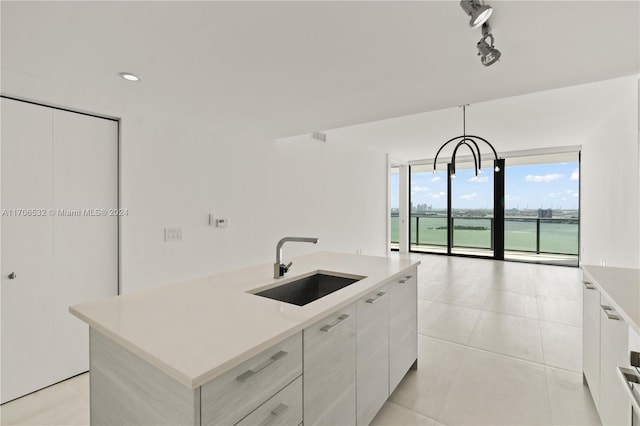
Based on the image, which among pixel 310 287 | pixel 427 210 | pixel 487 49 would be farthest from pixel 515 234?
pixel 487 49

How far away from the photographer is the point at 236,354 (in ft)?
3.10

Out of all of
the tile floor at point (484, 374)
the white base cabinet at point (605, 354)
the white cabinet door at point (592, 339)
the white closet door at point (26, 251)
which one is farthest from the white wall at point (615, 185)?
the white closet door at point (26, 251)

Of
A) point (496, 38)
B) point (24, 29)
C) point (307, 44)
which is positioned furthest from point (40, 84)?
point (496, 38)

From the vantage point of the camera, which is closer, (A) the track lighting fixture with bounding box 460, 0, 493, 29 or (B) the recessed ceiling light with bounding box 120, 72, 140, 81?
(A) the track lighting fixture with bounding box 460, 0, 493, 29

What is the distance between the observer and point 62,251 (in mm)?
2389

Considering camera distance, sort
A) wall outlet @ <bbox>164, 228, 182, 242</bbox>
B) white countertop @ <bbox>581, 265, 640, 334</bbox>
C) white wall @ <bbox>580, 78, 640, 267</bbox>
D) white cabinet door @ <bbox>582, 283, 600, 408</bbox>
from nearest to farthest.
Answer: white countertop @ <bbox>581, 265, 640, 334</bbox> < white cabinet door @ <bbox>582, 283, 600, 408</bbox> < wall outlet @ <bbox>164, 228, 182, 242</bbox> < white wall @ <bbox>580, 78, 640, 267</bbox>

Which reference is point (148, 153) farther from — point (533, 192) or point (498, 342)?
point (533, 192)

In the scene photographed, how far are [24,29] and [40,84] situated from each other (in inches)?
29.9

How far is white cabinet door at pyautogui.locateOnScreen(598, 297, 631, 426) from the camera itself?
1.37 m

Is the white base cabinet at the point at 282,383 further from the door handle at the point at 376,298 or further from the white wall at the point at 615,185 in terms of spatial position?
the white wall at the point at 615,185

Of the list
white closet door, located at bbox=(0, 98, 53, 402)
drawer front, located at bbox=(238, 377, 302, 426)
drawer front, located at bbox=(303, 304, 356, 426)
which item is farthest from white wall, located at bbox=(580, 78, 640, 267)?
white closet door, located at bbox=(0, 98, 53, 402)

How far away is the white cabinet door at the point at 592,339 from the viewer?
1.82 metres

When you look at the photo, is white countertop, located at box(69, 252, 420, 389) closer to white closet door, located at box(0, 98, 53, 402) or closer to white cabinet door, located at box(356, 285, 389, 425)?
white cabinet door, located at box(356, 285, 389, 425)

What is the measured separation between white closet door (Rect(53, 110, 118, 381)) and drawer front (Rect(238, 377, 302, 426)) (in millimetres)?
2239
